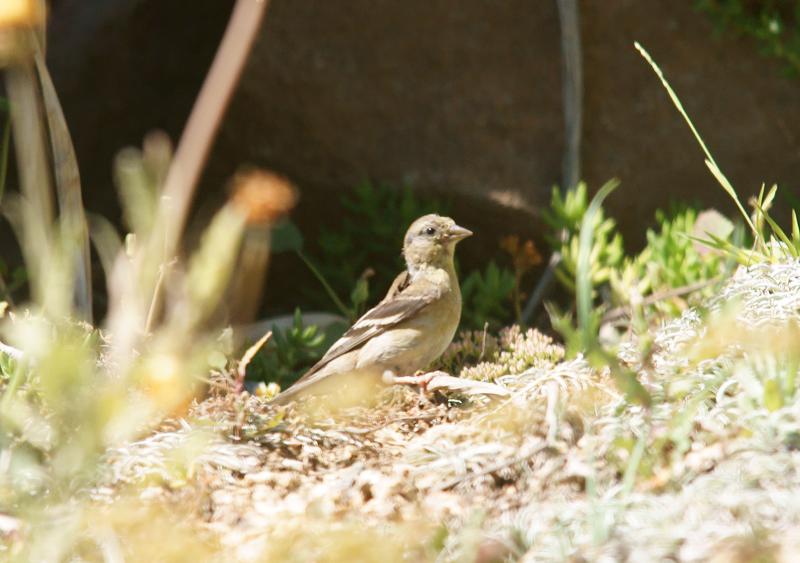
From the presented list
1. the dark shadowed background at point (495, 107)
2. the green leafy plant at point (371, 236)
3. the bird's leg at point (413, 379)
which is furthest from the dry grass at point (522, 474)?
the dark shadowed background at point (495, 107)

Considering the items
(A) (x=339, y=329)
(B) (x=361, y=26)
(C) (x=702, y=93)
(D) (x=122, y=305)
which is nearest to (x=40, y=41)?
(D) (x=122, y=305)

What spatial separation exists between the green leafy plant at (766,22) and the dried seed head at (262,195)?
240 cm

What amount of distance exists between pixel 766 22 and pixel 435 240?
2143 mm

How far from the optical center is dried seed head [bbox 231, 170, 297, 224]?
420cm

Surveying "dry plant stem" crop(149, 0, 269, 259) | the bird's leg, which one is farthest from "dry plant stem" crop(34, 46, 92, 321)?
"dry plant stem" crop(149, 0, 269, 259)

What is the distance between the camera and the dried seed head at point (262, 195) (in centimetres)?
420

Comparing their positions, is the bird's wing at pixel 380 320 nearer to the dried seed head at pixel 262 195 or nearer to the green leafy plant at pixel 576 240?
the dried seed head at pixel 262 195

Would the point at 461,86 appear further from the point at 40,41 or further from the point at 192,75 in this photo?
the point at 40,41

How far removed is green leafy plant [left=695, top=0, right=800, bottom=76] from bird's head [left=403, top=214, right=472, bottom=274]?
6.19 feet

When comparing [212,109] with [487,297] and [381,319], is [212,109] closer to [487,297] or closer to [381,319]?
[381,319]

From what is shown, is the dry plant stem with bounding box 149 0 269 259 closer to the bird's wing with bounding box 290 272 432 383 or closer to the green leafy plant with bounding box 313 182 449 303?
the bird's wing with bounding box 290 272 432 383

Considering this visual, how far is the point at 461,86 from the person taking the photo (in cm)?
593

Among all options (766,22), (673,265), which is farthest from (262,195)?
(766,22)

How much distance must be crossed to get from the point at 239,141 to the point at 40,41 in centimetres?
241
